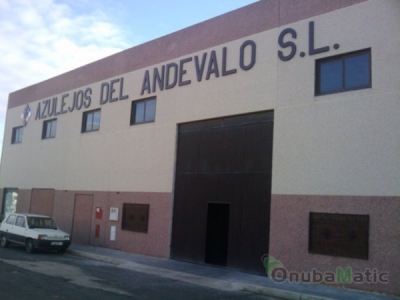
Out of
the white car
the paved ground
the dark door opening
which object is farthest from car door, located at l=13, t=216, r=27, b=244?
the dark door opening

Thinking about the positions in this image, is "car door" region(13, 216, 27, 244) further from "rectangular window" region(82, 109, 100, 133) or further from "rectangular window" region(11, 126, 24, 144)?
"rectangular window" region(11, 126, 24, 144)

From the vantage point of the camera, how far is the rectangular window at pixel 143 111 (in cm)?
1884

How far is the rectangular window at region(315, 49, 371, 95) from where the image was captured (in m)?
12.1

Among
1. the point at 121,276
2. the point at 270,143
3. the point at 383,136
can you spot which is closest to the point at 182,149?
the point at 270,143

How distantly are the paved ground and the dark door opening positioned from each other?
0.49 meters

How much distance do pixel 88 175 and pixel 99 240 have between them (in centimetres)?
343

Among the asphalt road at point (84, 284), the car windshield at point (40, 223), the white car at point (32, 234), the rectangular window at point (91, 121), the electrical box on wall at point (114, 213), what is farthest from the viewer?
the rectangular window at point (91, 121)

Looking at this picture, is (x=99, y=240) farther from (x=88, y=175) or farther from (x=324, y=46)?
(x=324, y=46)

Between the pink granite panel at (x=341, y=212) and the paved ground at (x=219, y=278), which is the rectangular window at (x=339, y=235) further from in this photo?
the paved ground at (x=219, y=278)

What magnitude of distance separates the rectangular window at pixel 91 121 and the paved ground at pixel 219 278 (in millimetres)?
6763

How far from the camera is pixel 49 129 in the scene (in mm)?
25953

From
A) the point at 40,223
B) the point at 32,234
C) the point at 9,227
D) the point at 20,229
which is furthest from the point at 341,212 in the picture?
the point at 9,227

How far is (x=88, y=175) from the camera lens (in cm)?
2172

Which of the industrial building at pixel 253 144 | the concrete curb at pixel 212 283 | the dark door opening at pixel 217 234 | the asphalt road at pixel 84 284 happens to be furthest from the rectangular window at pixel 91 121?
the dark door opening at pixel 217 234
